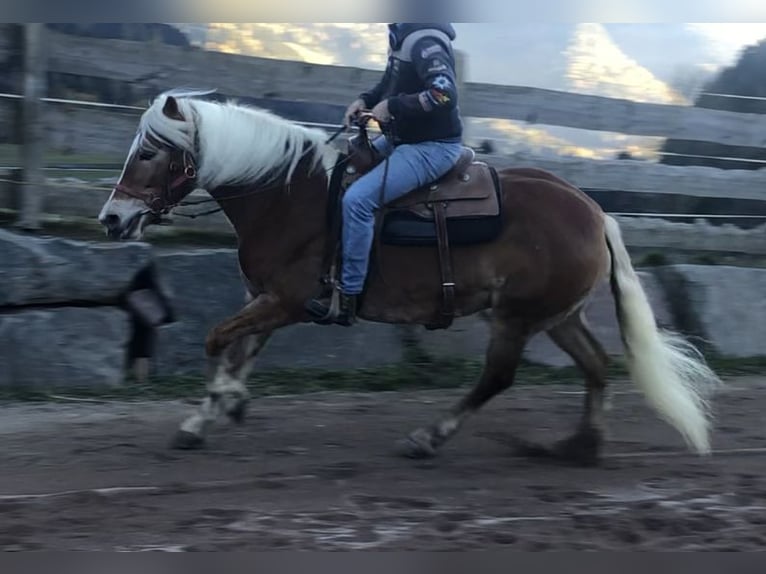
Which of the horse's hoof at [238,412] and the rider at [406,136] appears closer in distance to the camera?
the rider at [406,136]

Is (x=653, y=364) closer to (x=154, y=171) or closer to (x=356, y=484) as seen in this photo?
(x=356, y=484)

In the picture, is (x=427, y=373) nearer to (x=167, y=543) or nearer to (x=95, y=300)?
(x=95, y=300)

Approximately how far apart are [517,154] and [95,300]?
12.5 feet

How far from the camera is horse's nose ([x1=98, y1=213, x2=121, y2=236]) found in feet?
18.2

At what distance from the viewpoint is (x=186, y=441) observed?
5758 mm

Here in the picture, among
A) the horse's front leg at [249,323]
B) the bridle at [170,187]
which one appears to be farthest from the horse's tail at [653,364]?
the bridle at [170,187]

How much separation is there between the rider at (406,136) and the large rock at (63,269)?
2.41m

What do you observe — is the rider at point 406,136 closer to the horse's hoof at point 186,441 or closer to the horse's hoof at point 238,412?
the horse's hoof at point 238,412

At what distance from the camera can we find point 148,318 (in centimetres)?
758

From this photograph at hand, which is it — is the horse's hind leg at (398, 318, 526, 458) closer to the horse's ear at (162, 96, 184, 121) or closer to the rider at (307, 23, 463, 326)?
the rider at (307, 23, 463, 326)

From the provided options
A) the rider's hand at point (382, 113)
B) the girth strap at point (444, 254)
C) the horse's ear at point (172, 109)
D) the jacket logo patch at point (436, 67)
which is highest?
the jacket logo patch at point (436, 67)

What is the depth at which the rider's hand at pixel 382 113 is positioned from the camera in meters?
5.57

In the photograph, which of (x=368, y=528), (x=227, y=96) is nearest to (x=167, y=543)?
(x=368, y=528)

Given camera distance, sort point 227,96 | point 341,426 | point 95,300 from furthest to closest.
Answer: point 227,96 → point 95,300 → point 341,426
